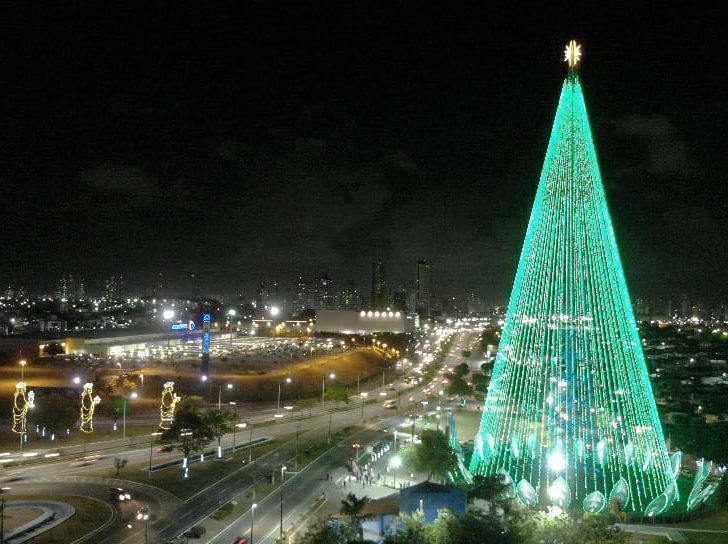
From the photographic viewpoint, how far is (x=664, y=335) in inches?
3297

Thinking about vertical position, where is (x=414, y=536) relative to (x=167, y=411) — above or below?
above

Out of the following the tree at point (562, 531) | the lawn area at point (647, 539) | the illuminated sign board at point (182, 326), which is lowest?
the lawn area at point (647, 539)

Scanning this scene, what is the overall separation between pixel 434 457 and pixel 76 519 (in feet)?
35.2

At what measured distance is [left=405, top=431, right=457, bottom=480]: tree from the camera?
20.4 metres

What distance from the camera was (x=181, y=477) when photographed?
22438 mm

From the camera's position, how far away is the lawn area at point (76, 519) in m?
16.8

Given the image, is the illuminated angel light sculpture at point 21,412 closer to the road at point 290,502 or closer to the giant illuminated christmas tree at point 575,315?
the road at point 290,502

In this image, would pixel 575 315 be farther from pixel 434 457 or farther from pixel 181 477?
pixel 181 477

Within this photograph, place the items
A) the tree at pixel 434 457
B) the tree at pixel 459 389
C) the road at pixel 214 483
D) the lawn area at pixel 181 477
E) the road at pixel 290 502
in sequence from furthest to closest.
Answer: the tree at pixel 459 389
the lawn area at pixel 181 477
the tree at pixel 434 457
the road at pixel 214 483
the road at pixel 290 502

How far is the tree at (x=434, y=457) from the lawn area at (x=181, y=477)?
7.17 m

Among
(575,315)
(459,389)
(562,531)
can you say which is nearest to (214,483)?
(575,315)

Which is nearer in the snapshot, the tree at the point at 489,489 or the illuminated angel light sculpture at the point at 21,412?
the tree at the point at 489,489

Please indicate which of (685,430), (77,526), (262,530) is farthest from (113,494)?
(685,430)

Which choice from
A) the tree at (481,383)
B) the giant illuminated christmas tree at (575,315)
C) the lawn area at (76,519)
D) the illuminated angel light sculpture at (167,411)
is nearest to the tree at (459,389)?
the tree at (481,383)
